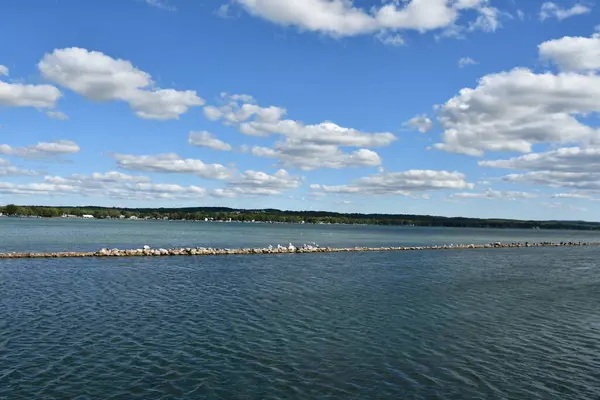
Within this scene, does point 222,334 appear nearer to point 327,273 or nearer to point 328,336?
point 328,336

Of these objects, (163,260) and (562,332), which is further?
(163,260)

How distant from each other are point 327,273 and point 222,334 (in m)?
Answer: 30.0

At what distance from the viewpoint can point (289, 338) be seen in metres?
25.4

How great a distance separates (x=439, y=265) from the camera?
2702 inches

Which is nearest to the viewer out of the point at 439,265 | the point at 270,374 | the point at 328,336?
the point at 270,374

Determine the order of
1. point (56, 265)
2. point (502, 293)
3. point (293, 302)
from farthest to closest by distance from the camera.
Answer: point (56, 265) → point (502, 293) → point (293, 302)

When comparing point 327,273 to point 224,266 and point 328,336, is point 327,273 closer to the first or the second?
point 224,266

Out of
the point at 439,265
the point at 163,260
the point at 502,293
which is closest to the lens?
the point at 502,293

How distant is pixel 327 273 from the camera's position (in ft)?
181

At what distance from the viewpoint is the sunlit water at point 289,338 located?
18.8 metres

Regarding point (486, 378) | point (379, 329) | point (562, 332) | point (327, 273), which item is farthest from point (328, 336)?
point (327, 273)

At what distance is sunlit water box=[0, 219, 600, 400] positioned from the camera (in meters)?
18.8

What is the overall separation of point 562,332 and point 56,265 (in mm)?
51671

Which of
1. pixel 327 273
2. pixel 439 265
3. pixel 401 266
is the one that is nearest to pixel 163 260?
pixel 327 273
